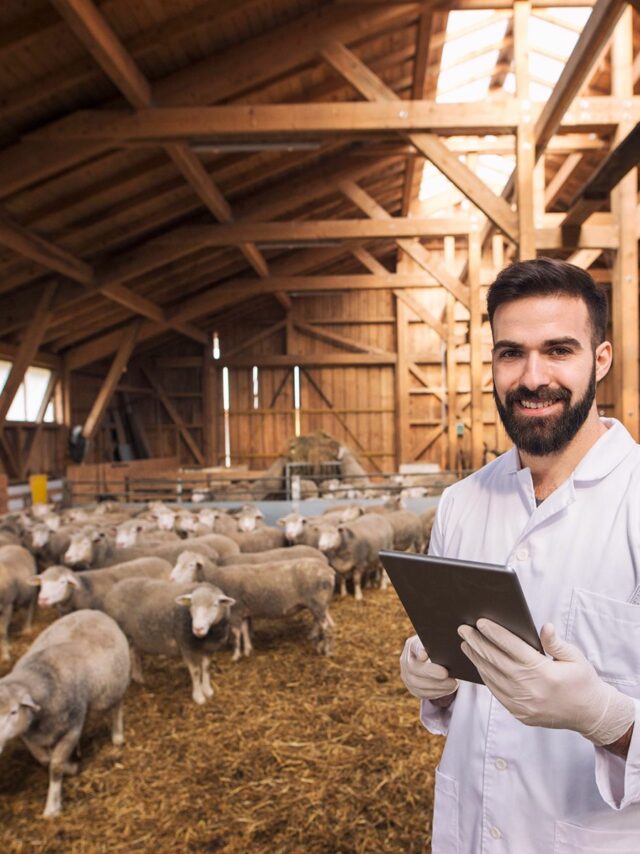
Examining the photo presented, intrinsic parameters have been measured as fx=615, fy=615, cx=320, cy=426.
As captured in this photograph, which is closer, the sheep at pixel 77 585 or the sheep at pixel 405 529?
the sheep at pixel 77 585

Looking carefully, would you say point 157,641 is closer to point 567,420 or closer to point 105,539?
point 105,539

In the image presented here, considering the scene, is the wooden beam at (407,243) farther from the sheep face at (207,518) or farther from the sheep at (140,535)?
the sheep at (140,535)

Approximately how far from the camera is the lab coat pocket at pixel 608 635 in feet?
4.25

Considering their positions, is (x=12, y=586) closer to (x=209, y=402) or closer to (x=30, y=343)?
(x=30, y=343)

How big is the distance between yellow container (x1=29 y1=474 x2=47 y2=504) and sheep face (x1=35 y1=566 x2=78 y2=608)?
801cm

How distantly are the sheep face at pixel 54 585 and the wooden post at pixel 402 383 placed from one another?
1462 centimetres

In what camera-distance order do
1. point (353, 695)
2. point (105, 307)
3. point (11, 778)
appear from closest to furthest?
1. point (11, 778)
2. point (353, 695)
3. point (105, 307)

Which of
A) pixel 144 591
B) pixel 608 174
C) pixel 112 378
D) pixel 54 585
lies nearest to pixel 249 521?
pixel 144 591

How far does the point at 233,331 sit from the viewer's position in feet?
64.8

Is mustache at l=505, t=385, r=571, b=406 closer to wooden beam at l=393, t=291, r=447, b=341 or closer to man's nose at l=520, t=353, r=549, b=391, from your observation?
man's nose at l=520, t=353, r=549, b=391

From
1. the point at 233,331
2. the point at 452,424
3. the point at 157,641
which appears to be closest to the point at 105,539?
the point at 157,641

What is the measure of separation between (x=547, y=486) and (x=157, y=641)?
3.64m

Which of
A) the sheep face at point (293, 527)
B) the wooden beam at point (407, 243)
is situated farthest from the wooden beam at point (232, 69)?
the sheep face at point (293, 527)

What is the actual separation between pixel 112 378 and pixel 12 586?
941 cm
